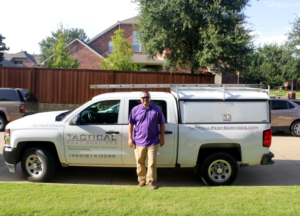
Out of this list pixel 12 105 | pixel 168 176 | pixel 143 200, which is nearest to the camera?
pixel 143 200

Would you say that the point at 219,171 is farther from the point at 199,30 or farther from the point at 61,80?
the point at 61,80

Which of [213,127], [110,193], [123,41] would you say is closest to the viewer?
[110,193]

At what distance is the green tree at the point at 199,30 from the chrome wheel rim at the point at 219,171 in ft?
29.4

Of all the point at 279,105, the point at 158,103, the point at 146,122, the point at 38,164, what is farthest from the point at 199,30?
the point at 38,164

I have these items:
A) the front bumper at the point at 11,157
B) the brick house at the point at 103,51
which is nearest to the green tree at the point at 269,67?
the brick house at the point at 103,51

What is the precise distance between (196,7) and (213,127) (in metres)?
10.5

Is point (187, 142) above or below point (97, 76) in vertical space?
below

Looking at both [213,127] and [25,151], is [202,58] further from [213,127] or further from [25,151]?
[25,151]

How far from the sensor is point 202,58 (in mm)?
13641

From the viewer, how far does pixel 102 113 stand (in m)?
5.30

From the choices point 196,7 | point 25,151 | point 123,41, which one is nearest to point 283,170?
point 25,151

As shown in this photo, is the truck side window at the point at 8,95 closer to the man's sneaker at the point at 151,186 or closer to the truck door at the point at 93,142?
the truck door at the point at 93,142

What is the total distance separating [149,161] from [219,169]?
1.42m

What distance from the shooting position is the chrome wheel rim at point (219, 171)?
5.19m
